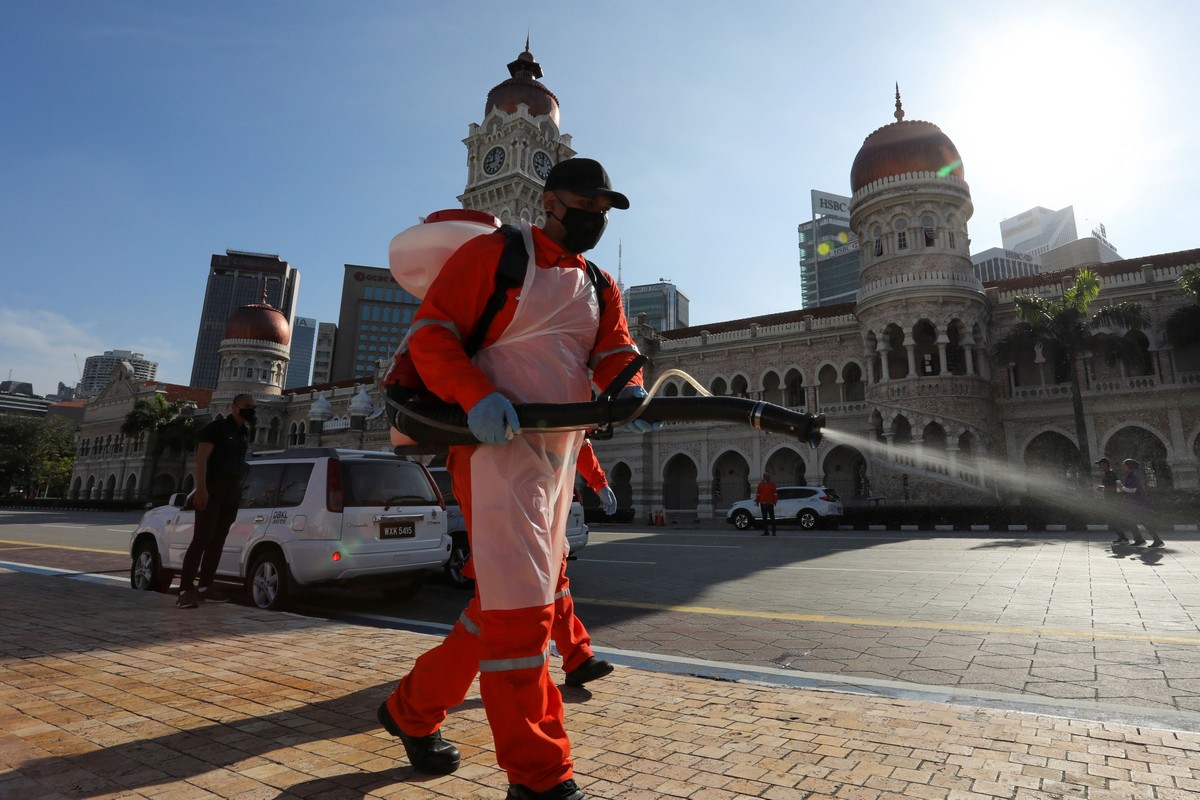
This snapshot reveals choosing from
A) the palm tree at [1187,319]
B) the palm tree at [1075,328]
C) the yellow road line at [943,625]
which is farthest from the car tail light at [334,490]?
the palm tree at [1187,319]

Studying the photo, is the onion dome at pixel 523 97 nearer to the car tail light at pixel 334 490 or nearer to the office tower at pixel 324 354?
the car tail light at pixel 334 490

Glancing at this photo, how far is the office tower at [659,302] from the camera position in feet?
Result: 392

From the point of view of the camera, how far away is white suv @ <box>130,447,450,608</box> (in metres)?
5.82

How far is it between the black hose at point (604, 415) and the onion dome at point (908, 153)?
28.4 m

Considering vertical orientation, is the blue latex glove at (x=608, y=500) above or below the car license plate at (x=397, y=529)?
above

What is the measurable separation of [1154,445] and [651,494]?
2020cm

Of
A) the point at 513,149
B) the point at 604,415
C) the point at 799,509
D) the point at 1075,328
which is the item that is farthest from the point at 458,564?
the point at 513,149

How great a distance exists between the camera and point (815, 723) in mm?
2436

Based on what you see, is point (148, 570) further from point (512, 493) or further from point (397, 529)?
point (512, 493)

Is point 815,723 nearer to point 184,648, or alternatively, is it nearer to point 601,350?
Result: point 601,350

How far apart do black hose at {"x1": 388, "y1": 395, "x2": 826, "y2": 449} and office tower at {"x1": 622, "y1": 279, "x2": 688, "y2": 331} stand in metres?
114

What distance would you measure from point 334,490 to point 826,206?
122m

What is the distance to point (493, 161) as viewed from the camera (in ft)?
141

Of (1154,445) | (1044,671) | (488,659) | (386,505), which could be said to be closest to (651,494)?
(1154,445)
